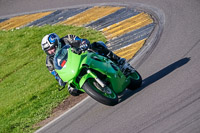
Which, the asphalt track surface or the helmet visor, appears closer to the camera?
the asphalt track surface

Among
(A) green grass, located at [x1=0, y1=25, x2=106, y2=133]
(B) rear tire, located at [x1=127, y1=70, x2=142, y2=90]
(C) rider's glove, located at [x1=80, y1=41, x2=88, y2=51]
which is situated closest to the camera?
(C) rider's glove, located at [x1=80, y1=41, x2=88, y2=51]

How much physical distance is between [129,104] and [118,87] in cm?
43

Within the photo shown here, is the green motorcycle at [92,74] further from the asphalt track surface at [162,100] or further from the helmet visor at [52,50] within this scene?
the asphalt track surface at [162,100]

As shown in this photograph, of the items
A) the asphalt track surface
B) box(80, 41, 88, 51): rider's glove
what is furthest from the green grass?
box(80, 41, 88, 51): rider's glove

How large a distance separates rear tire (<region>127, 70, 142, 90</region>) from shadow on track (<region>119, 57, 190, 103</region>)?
89 millimetres

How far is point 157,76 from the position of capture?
986cm

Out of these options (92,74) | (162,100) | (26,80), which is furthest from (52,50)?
(26,80)

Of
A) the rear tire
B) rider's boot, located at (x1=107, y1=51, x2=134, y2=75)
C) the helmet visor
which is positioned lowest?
the rear tire

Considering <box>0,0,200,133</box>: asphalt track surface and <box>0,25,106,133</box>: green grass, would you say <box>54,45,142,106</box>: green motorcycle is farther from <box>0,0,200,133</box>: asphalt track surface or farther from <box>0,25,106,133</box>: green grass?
<box>0,25,106,133</box>: green grass

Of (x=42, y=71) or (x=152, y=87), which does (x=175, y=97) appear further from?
(x=42, y=71)

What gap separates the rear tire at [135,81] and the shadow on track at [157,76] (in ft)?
0.29

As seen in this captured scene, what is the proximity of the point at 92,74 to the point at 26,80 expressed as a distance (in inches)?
204

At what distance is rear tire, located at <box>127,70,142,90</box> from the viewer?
9.56 m

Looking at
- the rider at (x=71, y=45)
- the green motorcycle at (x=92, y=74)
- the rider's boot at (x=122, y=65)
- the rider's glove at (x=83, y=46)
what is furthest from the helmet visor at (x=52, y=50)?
the rider's boot at (x=122, y=65)
